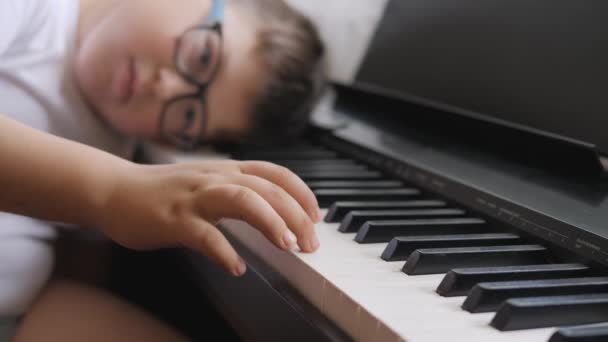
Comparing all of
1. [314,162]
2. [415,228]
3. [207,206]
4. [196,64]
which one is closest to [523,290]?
[415,228]

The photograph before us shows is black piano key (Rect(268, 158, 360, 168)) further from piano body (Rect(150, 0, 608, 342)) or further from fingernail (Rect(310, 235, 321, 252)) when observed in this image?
fingernail (Rect(310, 235, 321, 252))

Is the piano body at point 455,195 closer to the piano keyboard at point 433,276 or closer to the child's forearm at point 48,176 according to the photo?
the piano keyboard at point 433,276

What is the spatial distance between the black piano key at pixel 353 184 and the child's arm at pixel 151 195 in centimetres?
20

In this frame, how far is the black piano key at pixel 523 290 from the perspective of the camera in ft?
1.40

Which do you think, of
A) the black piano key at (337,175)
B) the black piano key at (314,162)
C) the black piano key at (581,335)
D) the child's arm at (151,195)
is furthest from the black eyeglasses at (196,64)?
the black piano key at (581,335)

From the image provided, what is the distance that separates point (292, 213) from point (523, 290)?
21cm

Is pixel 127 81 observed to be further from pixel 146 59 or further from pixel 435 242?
pixel 435 242

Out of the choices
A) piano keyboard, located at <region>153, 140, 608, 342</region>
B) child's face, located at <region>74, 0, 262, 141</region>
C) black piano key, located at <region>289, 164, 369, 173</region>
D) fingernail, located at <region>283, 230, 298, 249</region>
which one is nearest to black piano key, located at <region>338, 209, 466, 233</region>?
piano keyboard, located at <region>153, 140, 608, 342</region>

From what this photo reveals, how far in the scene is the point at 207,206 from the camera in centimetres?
52

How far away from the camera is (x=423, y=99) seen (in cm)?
92

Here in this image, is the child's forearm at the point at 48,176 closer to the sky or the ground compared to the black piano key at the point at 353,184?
closer to the ground

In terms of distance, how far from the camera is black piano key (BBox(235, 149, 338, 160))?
95 centimetres

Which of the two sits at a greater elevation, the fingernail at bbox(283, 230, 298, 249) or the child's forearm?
the fingernail at bbox(283, 230, 298, 249)

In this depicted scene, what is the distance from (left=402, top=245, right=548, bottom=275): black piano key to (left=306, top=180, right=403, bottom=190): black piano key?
0.24 meters
